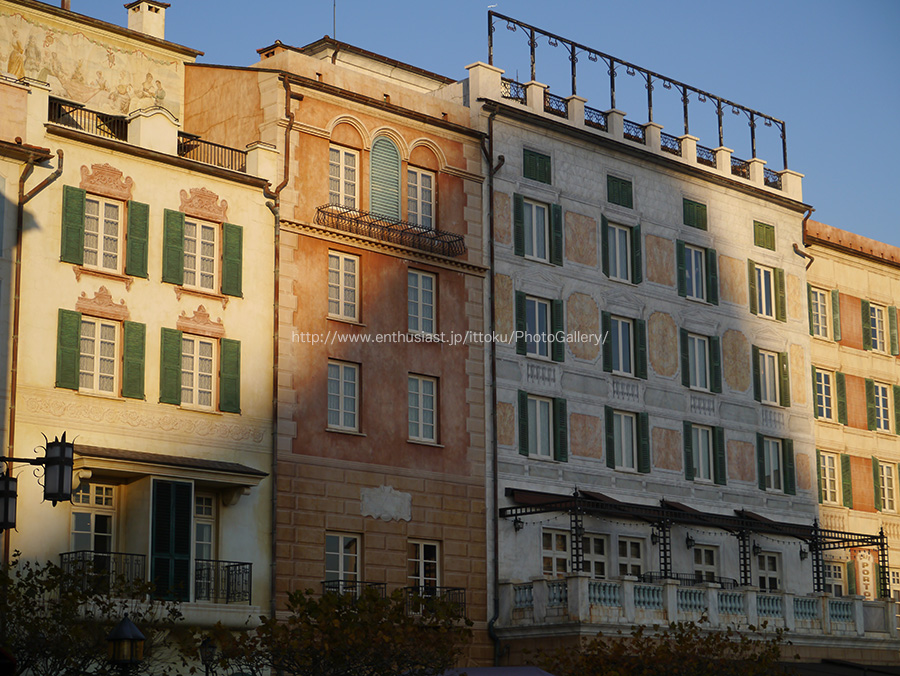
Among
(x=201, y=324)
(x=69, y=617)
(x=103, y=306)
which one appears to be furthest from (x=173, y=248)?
(x=69, y=617)

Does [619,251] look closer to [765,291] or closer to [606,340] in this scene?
[606,340]

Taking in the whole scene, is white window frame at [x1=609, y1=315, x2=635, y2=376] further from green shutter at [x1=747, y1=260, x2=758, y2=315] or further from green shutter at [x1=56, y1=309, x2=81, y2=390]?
green shutter at [x1=56, y1=309, x2=81, y2=390]

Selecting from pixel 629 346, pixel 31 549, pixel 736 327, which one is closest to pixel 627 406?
pixel 629 346

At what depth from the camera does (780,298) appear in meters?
50.9

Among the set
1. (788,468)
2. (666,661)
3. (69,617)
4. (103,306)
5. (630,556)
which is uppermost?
(103,306)

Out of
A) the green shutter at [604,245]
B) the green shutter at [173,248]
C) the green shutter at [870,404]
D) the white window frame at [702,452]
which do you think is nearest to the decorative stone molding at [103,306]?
the green shutter at [173,248]

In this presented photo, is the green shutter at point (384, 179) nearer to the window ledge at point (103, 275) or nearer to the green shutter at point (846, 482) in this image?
the window ledge at point (103, 275)

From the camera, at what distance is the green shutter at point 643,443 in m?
45.0

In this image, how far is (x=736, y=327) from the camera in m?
49.2

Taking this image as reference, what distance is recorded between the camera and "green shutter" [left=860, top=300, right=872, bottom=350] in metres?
54.4

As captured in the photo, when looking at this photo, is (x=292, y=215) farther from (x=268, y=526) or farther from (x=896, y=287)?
(x=896, y=287)

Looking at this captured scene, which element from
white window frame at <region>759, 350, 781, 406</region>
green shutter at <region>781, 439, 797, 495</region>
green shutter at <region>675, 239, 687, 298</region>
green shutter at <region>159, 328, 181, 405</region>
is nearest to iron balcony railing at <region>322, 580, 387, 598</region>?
green shutter at <region>159, 328, 181, 405</region>

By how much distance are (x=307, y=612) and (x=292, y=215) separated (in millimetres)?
13485

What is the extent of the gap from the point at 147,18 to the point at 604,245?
1514 cm
